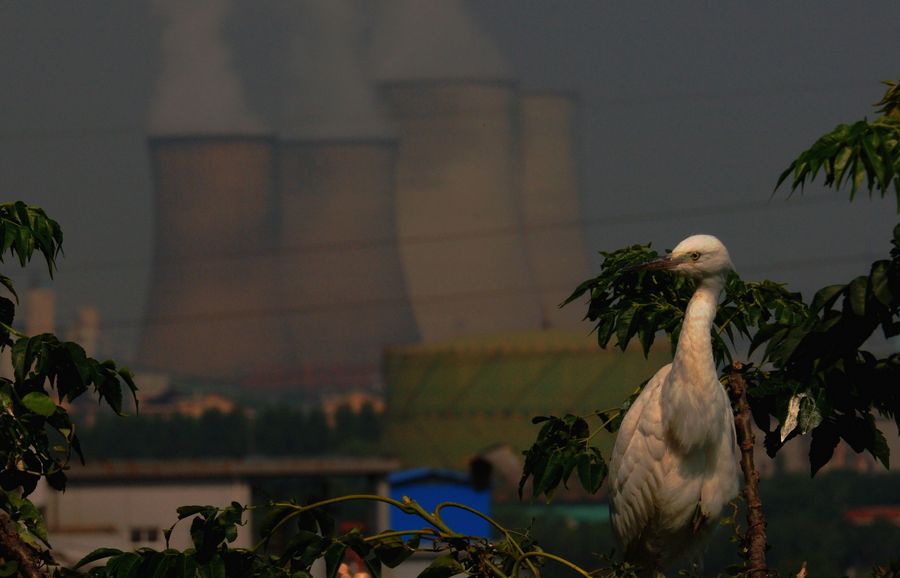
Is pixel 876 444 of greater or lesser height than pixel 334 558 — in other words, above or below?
above

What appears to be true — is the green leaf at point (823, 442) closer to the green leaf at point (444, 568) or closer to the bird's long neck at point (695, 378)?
the bird's long neck at point (695, 378)

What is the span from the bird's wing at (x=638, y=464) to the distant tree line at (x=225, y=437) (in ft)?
302

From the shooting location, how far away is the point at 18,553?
3.72 meters

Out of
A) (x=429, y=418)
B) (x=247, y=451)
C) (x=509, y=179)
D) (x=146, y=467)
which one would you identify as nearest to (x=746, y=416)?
(x=146, y=467)

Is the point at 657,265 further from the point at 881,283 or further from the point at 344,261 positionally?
the point at 344,261

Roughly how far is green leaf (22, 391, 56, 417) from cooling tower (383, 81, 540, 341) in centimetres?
10299

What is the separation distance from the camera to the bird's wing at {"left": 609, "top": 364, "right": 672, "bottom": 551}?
5.53m

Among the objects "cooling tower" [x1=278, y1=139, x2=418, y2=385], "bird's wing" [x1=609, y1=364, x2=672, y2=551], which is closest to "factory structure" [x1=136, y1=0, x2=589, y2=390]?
"cooling tower" [x1=278, y1=139, x2=418, y2=385]

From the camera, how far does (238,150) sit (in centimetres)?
10069

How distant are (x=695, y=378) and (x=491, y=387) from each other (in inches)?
2527

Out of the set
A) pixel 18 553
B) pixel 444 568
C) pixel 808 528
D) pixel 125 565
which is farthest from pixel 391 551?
pixel 808 528

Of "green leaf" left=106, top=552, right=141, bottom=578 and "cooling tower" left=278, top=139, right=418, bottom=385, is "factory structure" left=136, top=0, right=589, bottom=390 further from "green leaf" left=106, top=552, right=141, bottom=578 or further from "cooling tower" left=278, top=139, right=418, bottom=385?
"green leaf" left=106, top=552, right=141, bottom=578

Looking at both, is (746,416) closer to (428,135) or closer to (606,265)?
(606,265)

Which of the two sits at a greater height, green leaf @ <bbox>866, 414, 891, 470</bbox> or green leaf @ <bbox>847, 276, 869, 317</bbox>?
green leaf @ <bbox>847, 276, 869, 317</bbox>
